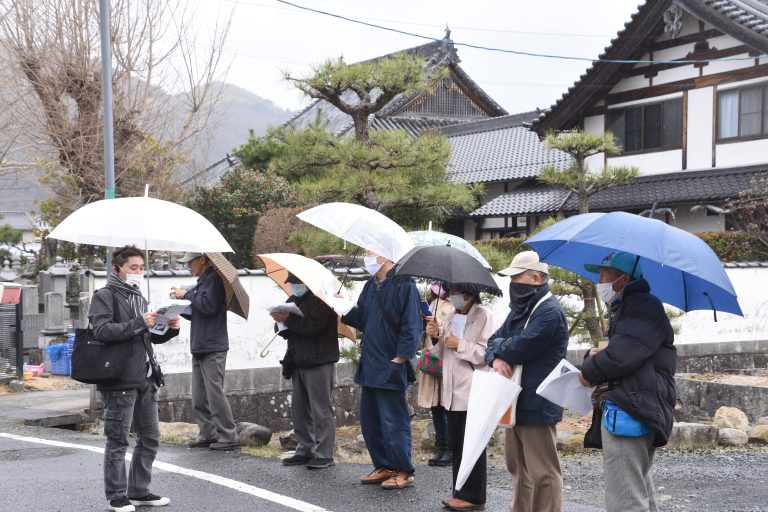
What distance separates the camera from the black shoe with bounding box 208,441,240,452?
8.28m

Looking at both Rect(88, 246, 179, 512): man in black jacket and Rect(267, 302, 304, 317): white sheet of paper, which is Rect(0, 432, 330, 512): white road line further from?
Rect(267, 302, 304, 317): white sheet of paper

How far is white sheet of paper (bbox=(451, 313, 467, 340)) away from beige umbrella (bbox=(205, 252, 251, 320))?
2781mm

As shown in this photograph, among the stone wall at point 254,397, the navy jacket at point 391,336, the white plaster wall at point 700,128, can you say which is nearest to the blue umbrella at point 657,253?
the navy jacket at point 391,336

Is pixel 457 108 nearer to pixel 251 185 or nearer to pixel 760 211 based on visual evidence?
pixel 251 185

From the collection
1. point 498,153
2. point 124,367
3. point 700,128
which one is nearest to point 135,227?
point 124,367

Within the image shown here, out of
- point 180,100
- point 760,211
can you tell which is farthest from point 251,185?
point 760,211

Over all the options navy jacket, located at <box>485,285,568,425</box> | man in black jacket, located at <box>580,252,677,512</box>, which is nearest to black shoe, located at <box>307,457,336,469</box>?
navy jacket, located at <box>485,285,568,425</box>

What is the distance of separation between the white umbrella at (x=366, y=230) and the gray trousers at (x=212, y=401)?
2177mm

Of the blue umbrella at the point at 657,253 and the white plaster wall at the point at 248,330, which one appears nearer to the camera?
the blue umbrella at the point at 657,253

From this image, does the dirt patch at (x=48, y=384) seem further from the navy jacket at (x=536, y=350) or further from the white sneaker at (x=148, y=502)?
the navy jacket at (x=536, y=350)

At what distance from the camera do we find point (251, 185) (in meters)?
20.6

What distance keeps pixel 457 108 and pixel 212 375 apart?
30.1 meters

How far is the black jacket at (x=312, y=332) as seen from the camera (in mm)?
Answer: 7555

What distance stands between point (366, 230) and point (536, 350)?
2.00 metres
